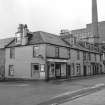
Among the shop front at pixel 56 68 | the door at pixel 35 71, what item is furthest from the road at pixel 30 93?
the shop front at pixel 56 68

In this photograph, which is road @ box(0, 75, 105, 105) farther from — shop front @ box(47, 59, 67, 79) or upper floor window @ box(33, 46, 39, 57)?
upper floor window @ box(33, 46, 39, 57)

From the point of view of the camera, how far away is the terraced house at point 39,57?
2603 centimetres

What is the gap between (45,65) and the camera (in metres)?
25.5

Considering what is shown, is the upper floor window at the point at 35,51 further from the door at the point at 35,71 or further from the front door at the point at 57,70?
the front door at the point at 57,70

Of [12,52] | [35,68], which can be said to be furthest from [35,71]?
[12,52]

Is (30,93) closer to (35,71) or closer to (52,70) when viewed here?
(35,71)

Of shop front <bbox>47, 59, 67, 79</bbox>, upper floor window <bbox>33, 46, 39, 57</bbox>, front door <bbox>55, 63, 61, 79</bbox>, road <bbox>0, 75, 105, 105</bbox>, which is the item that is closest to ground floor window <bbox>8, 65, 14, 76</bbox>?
upper floor window <bbox>33, 46, 39, 57</bbox>

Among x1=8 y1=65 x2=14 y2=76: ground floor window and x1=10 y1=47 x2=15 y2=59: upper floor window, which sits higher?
x1=10 y1=47 x2=15 y2=59: upper floor window

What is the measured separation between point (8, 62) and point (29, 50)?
5.18 metres

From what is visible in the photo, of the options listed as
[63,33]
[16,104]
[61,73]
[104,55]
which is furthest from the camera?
[104,55]

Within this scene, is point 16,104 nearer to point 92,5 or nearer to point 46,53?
point 46,53

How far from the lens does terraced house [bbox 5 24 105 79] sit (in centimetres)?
2603

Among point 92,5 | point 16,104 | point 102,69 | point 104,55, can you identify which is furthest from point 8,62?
point 92,5

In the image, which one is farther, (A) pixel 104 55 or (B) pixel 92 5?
(B) pixel 92 5
